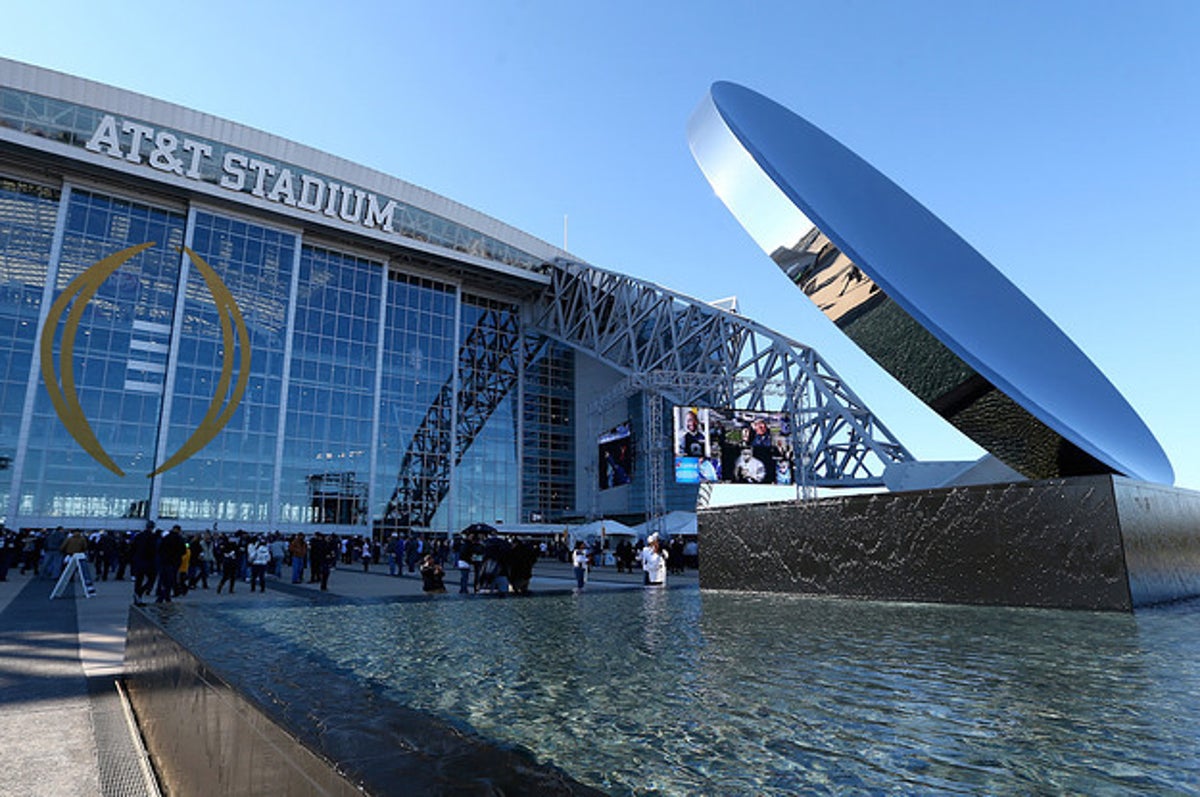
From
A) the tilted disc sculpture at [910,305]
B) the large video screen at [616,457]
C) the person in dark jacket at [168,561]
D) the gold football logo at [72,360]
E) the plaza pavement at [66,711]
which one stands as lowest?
the plaza pavement at [66,711]

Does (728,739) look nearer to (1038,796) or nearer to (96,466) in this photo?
(1038,796)

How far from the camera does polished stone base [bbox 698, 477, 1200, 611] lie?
237 inches

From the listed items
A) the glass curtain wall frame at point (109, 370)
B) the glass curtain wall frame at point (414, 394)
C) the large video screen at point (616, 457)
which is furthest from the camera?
the glass curtain wall frame at point (414, 394)

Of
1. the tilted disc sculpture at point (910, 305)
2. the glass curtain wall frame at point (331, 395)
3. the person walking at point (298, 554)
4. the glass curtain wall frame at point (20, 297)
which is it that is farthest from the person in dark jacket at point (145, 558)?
the glass curtain wall frame at point (331, 395)

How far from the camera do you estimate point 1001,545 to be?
21.6ft

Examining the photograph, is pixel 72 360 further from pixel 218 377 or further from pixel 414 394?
pixel 414 394

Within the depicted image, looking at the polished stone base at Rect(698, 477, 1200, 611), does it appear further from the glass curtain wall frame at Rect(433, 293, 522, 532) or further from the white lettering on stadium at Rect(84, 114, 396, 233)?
the white lettering on stadium at Rect(84, 114, 396, 233)

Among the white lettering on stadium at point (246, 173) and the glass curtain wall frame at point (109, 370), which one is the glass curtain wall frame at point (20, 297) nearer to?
the glass curtain wall frame at point (109, 370)

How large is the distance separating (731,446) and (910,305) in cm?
3189

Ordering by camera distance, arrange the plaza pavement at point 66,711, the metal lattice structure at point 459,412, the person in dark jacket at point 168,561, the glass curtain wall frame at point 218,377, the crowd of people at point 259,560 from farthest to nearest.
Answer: the metal lattice structure at point 459,412
the glass curtain wall frame at point 218,377
the crowd of people at point 259,560
the person in dark jacket at point 168,561
the plaza pavement at point 66,711

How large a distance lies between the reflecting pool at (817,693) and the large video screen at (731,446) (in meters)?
29.9

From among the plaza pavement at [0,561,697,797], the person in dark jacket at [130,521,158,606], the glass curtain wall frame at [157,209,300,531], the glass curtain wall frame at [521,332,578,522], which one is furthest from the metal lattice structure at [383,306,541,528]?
the plaza pavement at [0,561,697,797]

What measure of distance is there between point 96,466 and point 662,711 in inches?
1579

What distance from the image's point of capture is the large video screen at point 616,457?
38.6 metres
